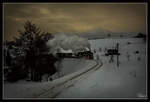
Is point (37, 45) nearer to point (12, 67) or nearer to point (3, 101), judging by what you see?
point (12, 67)

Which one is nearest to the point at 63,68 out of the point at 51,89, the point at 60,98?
the point at 51,89

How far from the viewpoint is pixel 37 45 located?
54.8 feet

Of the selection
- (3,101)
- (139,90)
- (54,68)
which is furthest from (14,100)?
(54,68)

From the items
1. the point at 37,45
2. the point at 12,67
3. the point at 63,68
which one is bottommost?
the point at 63,68

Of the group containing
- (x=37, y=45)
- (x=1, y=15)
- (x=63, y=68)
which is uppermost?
(x=1, y=15)

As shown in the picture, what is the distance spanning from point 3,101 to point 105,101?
6.06m

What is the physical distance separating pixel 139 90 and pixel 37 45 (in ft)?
44.0

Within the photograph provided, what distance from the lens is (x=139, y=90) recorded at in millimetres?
7445

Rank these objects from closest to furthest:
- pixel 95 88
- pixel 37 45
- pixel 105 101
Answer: pixel 105 101 < pixel 95 88 < pixel 37 45

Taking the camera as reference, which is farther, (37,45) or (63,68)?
(63,68)

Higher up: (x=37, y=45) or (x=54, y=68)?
(x=37, y=45)

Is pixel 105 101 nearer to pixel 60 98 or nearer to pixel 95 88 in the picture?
pixel 95 88

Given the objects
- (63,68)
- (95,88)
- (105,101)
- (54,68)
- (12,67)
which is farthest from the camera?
(63,68)

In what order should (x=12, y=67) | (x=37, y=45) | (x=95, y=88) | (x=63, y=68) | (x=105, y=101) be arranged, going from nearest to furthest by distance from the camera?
(x=105, y=101) → (x=95, y=88) → (x=12, y=67) → (x=37, y=45) → (x=63, y=68)
